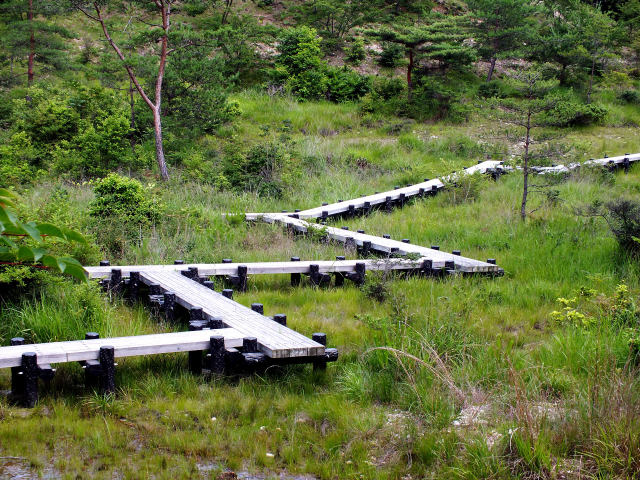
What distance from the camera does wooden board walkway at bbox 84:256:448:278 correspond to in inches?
292

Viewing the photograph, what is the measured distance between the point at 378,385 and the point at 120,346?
2.01m

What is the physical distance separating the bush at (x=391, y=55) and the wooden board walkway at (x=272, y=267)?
640 inches

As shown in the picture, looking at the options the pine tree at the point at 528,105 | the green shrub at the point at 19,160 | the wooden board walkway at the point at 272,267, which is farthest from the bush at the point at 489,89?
the wooden board walkway at the point at 272,267

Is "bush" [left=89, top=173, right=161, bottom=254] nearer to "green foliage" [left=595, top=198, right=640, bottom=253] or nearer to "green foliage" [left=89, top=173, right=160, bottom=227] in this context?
"green foliage" [left=89, top=173, right=160, bottom=227]

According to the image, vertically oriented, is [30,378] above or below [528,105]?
below

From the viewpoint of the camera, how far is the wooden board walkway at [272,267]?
7429 millimetres

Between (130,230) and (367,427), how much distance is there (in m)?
6.10

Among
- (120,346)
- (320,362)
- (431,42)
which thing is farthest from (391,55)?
(120,346)

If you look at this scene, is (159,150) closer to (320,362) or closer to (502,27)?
(320,362)

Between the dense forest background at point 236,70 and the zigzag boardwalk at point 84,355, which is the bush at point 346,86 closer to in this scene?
the dense forest background at point 236,70

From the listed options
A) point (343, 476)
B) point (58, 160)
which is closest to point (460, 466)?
point (343, 476)

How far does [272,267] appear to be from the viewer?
780 cm

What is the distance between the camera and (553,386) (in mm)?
4703

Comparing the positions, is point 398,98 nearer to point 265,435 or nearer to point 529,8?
point 529,8
